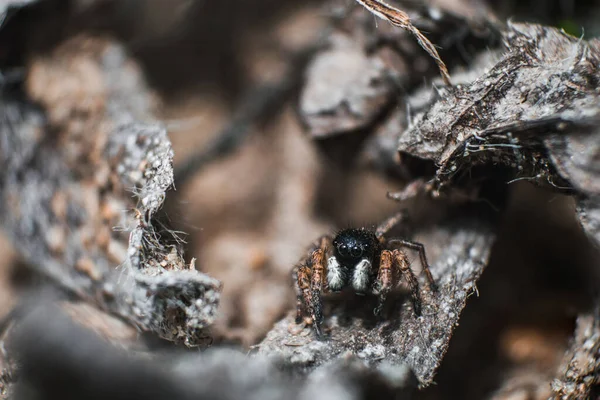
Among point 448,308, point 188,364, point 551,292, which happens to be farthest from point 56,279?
point 551,292

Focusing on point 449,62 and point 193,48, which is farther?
point 193,48

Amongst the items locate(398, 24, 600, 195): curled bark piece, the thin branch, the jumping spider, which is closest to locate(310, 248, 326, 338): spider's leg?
the jumping spider

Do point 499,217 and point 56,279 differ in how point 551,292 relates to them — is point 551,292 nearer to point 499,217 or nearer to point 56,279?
point 499,217

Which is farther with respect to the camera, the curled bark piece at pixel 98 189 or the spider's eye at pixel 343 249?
the spider's eye at pixel 343 249

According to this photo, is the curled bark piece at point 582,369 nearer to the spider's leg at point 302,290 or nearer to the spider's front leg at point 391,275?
the spider's front leg at point 391,275

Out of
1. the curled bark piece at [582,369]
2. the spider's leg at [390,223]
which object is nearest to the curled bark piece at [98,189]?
the spider's leg at [390,223]

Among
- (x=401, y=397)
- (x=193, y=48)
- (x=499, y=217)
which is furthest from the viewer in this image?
(x=193, y=48)
